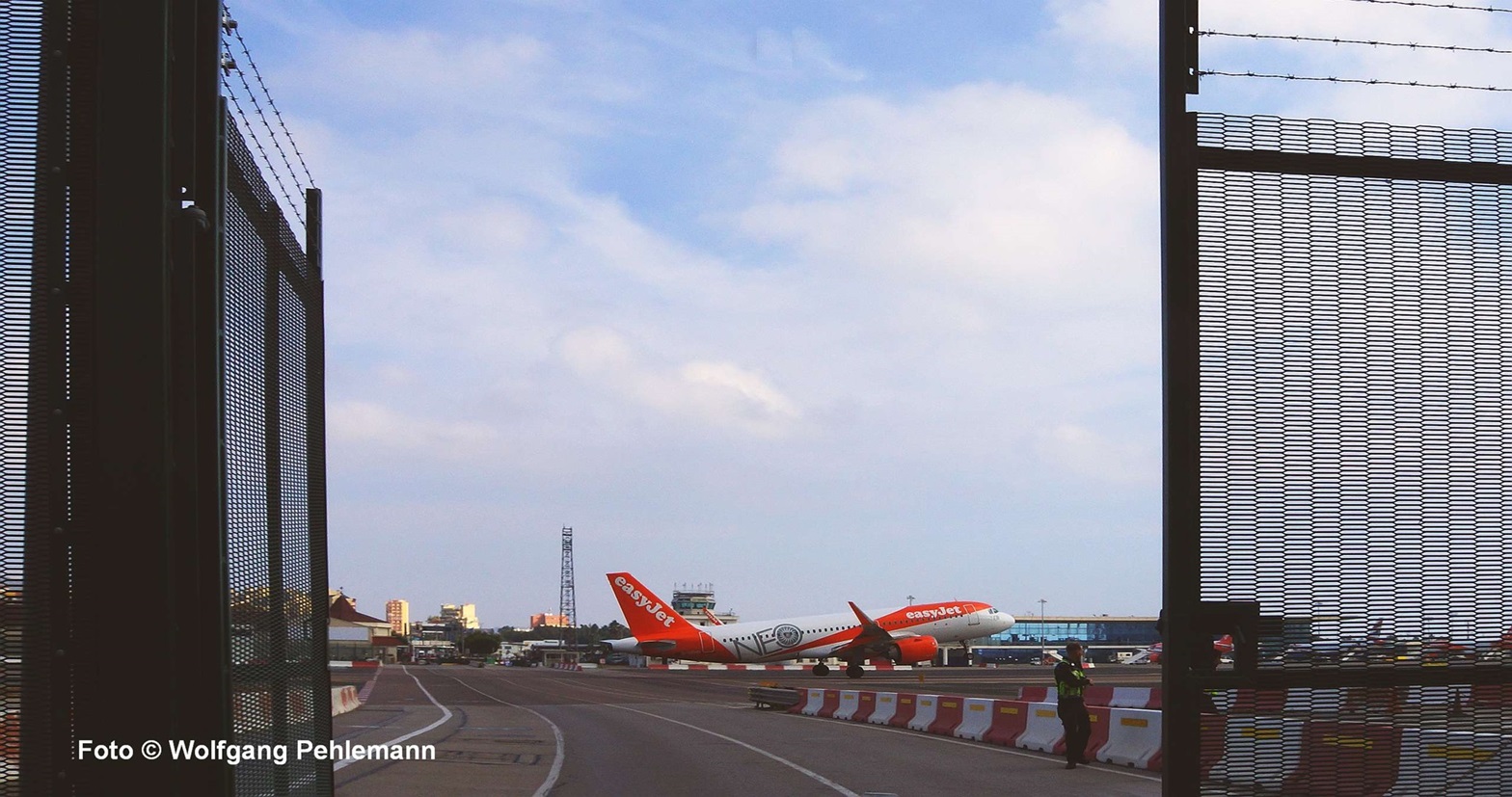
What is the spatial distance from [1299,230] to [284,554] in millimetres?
4807

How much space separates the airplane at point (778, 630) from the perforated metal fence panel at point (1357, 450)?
190ft

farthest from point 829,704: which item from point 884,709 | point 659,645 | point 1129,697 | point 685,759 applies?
point 659,645

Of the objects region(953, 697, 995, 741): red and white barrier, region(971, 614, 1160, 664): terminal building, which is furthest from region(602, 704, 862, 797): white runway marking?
region(971, 614, 1160, 664): terminal building

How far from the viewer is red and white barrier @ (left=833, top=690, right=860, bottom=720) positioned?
29413 millimetres

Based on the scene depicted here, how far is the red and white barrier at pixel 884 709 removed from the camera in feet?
88.3

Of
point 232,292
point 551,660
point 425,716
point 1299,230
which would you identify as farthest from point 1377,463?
point 551,660

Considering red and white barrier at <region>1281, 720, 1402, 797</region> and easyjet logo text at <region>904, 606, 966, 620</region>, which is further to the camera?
easyjet logo text at <region>904, 606, 966, 620</region>

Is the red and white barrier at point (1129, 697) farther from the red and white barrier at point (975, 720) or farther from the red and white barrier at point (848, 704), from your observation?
the red and white barrier at point (975, 720)

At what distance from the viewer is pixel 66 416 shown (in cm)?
435

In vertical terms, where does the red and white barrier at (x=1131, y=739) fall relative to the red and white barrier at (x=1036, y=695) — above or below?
above

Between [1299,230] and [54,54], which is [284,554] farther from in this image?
[1299,230]

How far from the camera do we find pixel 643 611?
219 ft

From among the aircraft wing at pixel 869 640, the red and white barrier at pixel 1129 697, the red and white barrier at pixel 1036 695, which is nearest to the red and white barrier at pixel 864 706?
the red and white barrier at pixel 1129 697

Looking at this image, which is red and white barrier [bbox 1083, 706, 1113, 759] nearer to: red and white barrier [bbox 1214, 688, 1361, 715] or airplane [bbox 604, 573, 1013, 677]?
red and white barrier [bbox 1214, 688, 1361, 715]
